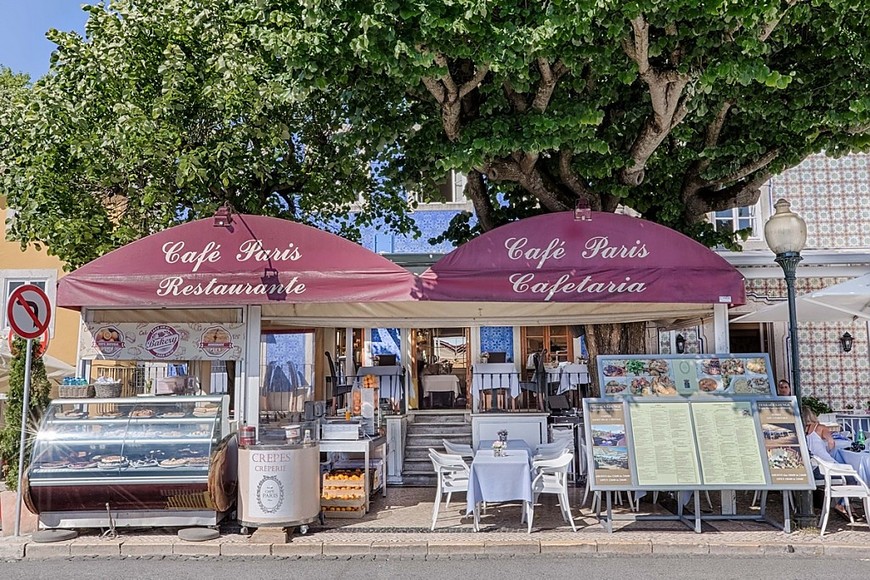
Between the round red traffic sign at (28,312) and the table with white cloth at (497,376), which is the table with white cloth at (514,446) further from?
the round red traffic sign at (28,312)

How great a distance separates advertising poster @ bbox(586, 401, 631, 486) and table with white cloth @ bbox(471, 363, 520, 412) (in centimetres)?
561

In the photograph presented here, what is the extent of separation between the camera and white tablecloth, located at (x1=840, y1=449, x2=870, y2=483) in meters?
7.87

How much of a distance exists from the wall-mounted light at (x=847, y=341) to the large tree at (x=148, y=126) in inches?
347

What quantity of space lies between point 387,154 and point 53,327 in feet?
27.6

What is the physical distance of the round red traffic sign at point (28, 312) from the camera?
760 cm

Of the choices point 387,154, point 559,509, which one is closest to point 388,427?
point 559,509

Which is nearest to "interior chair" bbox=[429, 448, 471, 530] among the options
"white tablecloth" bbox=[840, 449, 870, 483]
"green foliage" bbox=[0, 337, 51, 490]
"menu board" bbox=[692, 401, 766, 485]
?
"menu board" bbox=[692, 401, 766, 485]

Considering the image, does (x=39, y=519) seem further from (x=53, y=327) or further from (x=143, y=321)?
(x=53, y=327)

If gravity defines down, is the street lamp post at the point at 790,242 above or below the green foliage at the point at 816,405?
above

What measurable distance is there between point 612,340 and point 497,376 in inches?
163

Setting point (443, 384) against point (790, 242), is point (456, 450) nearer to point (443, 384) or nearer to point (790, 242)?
point (790, 242)

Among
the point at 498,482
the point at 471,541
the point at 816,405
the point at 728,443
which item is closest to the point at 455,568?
the point at 471,541

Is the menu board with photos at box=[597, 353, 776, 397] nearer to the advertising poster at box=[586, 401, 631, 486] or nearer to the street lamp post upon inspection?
the advertising poster at box=[586, 401, 631, 486]

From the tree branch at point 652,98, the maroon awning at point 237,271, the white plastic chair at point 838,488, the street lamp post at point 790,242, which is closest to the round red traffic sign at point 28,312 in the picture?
the maroon awning at point 237,271
